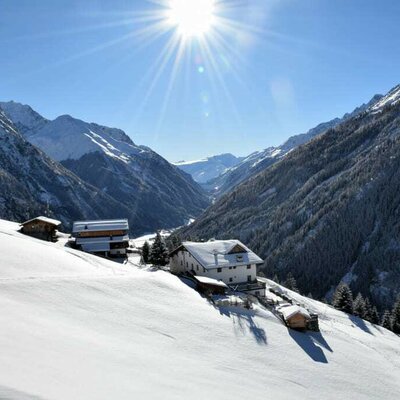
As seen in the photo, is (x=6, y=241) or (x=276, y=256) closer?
(x=6, y=241)

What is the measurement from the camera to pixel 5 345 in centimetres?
1543

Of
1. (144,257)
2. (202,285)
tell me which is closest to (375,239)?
(144,257)

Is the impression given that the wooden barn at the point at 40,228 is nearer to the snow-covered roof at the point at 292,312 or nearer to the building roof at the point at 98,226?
the building roof at the point at 98,226

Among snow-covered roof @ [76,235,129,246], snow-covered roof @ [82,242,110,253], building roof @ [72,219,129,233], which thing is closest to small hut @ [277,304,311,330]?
snow-covered roof @ [82,242,110,253]

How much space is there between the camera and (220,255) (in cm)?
6150

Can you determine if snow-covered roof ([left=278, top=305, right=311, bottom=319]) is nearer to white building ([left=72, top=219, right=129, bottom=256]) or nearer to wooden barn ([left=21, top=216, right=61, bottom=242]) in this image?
white building ([left=72, top=219, right=129, bottom=256])

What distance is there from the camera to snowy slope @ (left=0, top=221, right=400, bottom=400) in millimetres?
15000

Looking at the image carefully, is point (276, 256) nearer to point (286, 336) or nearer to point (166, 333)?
point (286, 336)

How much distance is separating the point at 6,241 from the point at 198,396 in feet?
98.1

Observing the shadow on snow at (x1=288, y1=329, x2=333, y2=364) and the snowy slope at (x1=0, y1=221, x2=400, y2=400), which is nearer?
the snowy slope at (x1=0, y1=221, x2=400, y2=400)

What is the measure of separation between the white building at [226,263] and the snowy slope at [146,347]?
48.3 feet

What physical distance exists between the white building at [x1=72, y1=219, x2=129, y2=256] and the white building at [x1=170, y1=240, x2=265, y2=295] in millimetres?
12648

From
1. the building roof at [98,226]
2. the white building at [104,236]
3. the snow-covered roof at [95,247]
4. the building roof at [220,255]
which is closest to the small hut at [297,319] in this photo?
the building roof at [220,255]

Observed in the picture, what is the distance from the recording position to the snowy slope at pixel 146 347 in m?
15.0
